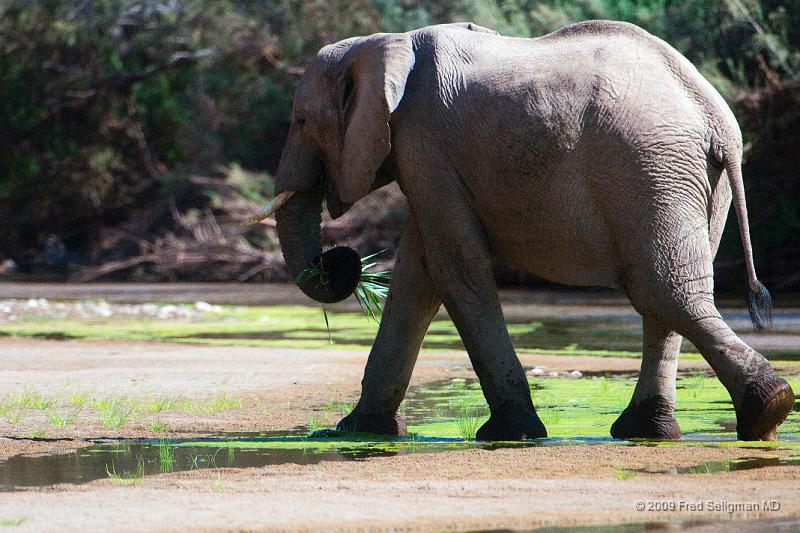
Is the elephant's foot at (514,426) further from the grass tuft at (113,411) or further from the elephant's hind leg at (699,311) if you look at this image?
the grass tuft at (113,411)

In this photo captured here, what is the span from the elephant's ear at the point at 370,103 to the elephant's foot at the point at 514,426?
155 centimetres

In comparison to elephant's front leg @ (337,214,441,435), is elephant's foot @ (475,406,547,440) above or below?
below

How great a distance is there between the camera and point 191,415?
352 inches

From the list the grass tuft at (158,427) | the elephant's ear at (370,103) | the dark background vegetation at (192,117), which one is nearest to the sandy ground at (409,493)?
the grass tuft at (158,427)

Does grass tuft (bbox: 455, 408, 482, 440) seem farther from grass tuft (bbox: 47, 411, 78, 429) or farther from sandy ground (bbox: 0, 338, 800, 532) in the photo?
grass tuft (bbox: 47, 411, 78, 429)

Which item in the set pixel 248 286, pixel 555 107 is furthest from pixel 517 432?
pixel 248 286

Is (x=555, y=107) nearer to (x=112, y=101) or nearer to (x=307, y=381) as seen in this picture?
(x=307, y=381)

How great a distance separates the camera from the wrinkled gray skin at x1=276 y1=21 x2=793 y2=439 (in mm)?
7371

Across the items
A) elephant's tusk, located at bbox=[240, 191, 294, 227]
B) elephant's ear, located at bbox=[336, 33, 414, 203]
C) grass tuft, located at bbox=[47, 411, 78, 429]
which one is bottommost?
grass tuft, located at bbox=[47, 411, 78, 429]

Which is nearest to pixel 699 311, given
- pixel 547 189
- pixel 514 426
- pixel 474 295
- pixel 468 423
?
pixel 547 189

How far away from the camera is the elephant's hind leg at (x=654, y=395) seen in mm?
7789

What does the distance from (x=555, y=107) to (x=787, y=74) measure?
1882cm

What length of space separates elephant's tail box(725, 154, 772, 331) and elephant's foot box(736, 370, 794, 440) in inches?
25.9

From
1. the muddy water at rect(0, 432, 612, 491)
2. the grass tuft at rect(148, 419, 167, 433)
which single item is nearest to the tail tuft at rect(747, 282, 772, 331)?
the muddy water at rect(0, 432, 612, 491)
